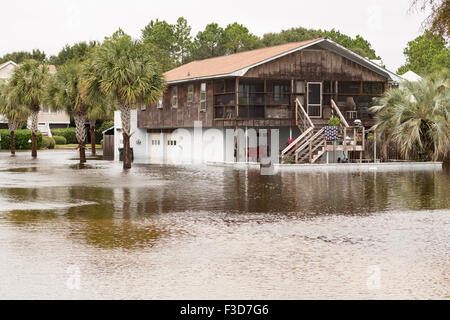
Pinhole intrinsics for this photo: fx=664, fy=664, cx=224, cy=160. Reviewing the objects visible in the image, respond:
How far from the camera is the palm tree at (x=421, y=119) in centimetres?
3512

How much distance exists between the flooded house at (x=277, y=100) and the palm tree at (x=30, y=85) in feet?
38.4

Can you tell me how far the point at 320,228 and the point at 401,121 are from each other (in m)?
24.7

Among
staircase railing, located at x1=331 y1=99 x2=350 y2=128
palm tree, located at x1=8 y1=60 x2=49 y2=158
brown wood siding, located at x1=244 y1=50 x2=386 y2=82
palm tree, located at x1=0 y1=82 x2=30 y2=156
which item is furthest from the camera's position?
palm tree, located at x1=0 y1=82 x2=30 y2=156

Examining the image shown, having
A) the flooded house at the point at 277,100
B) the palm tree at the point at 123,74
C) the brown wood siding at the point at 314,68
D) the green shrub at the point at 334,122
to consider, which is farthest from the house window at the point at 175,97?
the green shrub at the point at 334,122

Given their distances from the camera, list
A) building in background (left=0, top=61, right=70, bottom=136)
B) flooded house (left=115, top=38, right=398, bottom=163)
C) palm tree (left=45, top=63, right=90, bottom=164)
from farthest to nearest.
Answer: building in background (left=0, top=61, right=70, bottom=136)
palm tree (left=45, top=63, right=90, bottom=164)
flooded house (left=115, top=38, right=398, bottom=163)

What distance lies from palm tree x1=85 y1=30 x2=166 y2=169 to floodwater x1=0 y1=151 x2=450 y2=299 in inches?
495

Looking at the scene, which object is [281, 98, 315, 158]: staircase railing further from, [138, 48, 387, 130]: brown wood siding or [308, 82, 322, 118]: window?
[308, 82, 322, 118]: window

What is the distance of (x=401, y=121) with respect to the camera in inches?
1443

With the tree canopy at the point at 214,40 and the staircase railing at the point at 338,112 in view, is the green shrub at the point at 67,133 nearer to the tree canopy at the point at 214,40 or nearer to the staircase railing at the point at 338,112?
the tree canopy at the point at 214,40

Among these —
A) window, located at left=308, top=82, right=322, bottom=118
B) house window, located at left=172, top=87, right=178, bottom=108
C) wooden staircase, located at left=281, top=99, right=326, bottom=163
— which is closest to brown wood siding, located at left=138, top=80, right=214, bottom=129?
house window, located at left=172, top=87, right=178, bottom=108

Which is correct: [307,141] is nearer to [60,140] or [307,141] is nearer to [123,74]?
[123,74]

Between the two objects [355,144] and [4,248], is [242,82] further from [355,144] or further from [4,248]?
[4,248]

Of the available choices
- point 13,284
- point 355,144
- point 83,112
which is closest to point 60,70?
point 83,112

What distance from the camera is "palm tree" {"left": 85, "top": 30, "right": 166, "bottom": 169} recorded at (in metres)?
34.3
